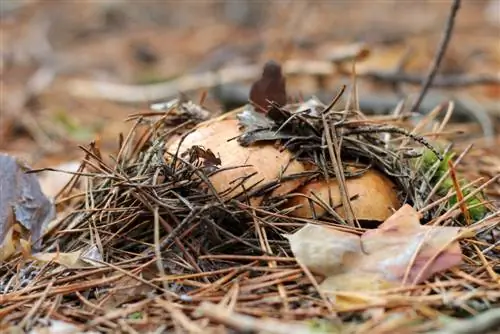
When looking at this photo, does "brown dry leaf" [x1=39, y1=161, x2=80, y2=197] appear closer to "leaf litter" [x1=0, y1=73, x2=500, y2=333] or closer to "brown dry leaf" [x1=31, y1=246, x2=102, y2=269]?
"leaf litter" [x1=0, y1=73, x2=500, y2=333]

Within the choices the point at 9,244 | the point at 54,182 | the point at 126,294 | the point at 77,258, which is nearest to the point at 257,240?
the point at 126,294

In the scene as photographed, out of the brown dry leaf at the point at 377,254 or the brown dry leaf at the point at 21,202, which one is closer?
the brown dry leaf at the point at 377,254

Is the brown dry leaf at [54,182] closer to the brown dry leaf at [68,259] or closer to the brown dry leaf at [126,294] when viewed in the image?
the brown dry leaf at [68,259]

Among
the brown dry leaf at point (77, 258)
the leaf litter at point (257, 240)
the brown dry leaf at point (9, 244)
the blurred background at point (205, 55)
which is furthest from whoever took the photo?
the blurred background at point (205, 55)

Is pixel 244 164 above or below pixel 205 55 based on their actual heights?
above

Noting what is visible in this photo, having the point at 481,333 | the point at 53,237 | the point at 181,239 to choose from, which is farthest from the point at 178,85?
the point at 481,333

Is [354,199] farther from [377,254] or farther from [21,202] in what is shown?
[21,202]

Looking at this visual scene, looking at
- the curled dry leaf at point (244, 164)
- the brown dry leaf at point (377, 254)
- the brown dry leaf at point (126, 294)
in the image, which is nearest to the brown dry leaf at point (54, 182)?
the curled dry leaf at point (244, 164)
